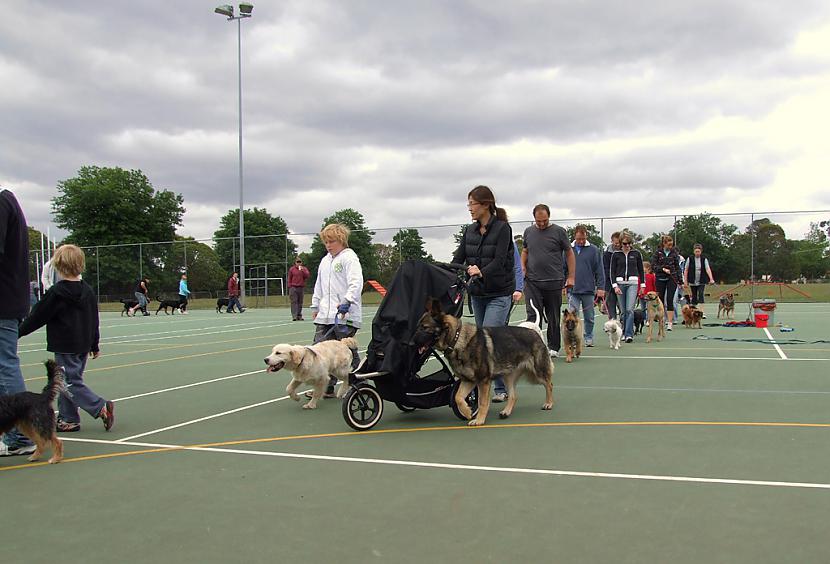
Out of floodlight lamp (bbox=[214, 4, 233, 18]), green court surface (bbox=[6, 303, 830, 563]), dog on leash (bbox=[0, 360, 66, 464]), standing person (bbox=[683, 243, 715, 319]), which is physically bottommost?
green court surface (bbox=[6, 303, 830, 563])

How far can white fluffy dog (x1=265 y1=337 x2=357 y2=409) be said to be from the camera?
6.88m

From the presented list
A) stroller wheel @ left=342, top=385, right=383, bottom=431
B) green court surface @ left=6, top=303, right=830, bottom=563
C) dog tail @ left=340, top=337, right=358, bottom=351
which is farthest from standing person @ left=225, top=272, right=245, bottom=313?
stroller wheel @ left=342, top=385, right=383, bottom=431

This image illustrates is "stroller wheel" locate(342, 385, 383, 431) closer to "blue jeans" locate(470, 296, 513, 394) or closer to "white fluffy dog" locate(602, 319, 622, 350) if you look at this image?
"blue jeans" locate(470, 296, 513, 394)

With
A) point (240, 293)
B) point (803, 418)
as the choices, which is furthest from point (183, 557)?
point (240, 293)

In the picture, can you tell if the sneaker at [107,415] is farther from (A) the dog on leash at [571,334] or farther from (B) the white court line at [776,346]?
(B) the white court line at [776,346]

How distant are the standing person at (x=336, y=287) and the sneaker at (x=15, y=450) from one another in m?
3.00

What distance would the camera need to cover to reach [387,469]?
4711mm

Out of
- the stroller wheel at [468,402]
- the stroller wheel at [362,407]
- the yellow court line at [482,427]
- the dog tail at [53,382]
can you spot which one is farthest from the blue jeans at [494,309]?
the dog tail at [53,382]

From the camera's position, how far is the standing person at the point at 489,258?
7.05 meters

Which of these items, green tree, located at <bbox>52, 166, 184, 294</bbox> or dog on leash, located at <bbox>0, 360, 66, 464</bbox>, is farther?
green tree, located at <bbox>52, 166, 184, 294</bbox>

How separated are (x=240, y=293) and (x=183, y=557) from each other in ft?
111

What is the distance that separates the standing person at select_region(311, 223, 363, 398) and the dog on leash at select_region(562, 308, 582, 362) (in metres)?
4.05

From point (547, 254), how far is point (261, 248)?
3203cm

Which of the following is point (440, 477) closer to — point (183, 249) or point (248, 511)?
point (248, 511)
